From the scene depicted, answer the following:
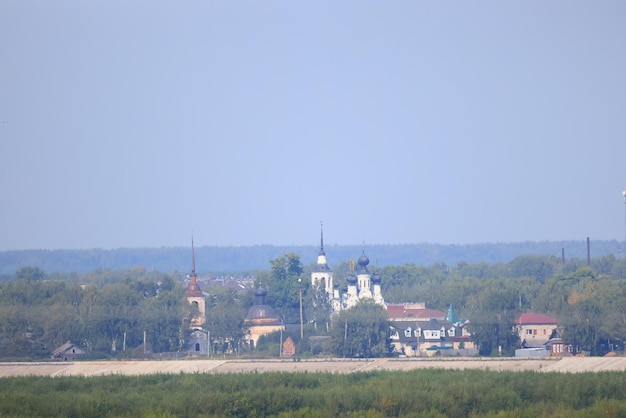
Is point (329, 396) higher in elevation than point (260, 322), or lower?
lower

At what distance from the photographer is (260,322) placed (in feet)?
274

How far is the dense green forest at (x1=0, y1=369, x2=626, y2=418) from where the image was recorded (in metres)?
43.5

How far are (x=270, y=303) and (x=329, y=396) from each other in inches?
1873

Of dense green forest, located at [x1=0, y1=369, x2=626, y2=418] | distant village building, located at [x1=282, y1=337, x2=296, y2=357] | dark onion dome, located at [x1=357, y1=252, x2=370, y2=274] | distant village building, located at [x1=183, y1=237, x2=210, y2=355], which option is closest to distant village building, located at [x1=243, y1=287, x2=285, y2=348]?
distant village building, located at [x1=183, y1=237, x2=210, y2=355]

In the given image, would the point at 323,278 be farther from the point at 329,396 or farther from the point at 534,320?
the point at 329,396

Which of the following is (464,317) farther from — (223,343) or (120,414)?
(120,414)

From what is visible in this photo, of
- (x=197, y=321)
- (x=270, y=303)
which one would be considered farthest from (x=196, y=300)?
(x=197, y=321)

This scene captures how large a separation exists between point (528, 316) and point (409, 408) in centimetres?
3539

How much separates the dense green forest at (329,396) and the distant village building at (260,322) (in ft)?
90.6

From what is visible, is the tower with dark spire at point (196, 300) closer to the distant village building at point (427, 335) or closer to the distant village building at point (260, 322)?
the distant village building at point (260, 322)

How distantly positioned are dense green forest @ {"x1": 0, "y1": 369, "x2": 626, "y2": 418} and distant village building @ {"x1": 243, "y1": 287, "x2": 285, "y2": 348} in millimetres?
27624

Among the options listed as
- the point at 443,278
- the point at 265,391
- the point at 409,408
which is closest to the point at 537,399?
the point at 409,408

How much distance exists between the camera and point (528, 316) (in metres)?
79.2

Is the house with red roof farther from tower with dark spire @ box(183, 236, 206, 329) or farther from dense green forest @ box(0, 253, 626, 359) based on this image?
tower with dark spire @ box(183, 236, 206, 329)
